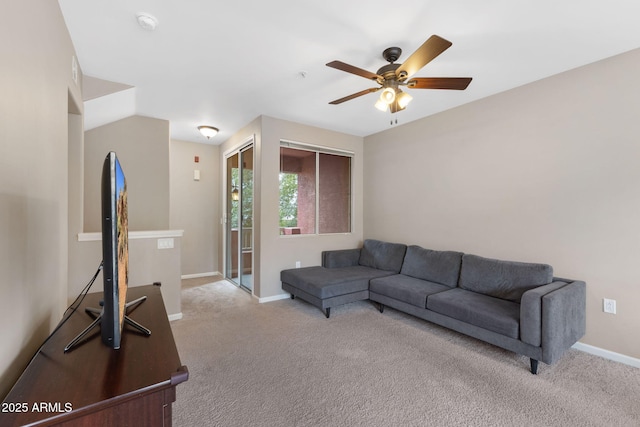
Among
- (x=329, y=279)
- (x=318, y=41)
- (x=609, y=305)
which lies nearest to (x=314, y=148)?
(x=329, y=279)

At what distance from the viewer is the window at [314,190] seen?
4227mm

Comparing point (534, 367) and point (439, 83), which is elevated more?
point (439, 83)

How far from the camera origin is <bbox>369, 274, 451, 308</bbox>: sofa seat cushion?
3012 millimetres

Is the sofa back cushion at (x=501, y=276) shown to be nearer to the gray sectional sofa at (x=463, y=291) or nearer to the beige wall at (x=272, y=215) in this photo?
the gray sectional sofa at (x=463, y=291)

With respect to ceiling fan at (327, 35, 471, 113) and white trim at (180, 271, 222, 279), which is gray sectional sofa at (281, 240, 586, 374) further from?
white trim at (180, 271, 222, 279)

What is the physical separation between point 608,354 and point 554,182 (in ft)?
5.16

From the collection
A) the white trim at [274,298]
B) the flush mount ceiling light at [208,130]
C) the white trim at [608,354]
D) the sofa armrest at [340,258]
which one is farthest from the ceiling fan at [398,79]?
the flush mount ceiling light at [208,130]

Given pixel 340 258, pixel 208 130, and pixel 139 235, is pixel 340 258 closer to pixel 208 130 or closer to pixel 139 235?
pixel 139 235

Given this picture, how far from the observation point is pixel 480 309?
2.53 meters

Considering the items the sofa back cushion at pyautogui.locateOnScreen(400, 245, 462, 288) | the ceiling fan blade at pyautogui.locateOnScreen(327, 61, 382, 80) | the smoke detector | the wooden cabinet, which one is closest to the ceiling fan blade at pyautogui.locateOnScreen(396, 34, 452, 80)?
the ceiling fan blade at pyautogui.locateOnScreen(327, 61, 382, 80)

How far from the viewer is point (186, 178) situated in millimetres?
5273

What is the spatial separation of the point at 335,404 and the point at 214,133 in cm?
407

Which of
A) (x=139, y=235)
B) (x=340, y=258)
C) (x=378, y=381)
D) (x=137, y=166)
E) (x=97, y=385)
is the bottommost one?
(x=378, y=381)

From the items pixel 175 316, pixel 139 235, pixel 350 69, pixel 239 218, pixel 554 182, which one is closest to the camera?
pixel 350 69
